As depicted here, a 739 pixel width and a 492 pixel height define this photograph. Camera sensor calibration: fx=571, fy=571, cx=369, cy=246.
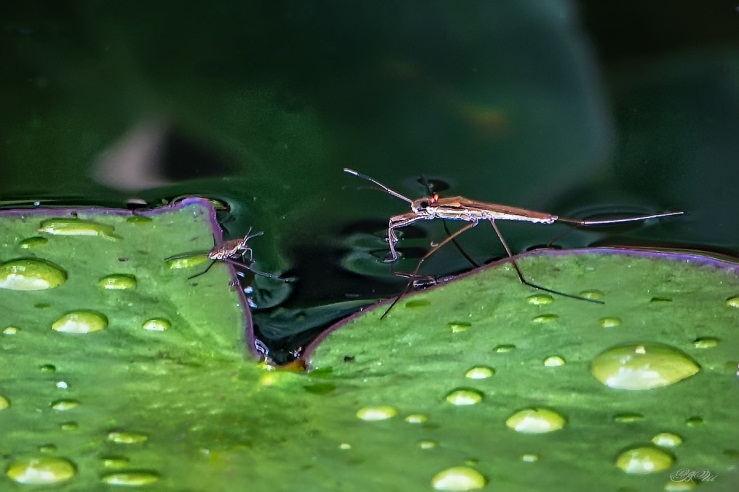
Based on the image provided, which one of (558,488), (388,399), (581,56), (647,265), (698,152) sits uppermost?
(581,56)

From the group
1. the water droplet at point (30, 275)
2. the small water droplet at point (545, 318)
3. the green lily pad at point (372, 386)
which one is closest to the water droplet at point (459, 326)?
the green lily pad at point (372, 386)

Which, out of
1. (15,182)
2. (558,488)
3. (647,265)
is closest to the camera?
(558,488)

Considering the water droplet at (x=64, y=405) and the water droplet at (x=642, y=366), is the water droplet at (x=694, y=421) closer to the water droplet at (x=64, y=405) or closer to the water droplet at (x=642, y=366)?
the water droplet at (x=642, y=366)

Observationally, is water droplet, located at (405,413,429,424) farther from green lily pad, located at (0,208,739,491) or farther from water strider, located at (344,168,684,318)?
water strider, located at (344,168,684,318)

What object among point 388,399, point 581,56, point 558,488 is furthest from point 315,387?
point 581,56

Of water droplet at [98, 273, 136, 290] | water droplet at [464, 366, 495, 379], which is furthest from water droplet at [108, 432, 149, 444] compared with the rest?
water droplet at [464, 366, 495, 379]

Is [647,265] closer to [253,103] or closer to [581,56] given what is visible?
[581,56]
